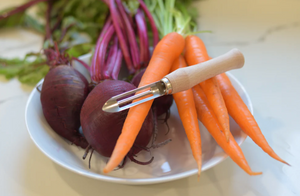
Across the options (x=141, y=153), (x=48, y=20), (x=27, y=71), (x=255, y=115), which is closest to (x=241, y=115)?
(x=255, y=115)

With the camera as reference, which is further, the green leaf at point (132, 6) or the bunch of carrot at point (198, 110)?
the green leaf at point (132, 6)

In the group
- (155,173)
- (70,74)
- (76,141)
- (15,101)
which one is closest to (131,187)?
(155,173)

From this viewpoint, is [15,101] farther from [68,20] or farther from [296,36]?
[296,36]

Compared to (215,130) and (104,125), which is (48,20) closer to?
(104,125)

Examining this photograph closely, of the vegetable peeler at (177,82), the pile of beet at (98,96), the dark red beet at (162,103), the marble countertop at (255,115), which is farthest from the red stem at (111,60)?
the marble countertop at (255,115)

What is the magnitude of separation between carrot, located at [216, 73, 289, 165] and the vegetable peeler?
0.26 ft

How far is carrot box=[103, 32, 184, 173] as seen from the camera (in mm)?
538

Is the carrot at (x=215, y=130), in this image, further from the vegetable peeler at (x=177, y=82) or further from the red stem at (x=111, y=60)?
the red stem at (x=111, y=60)

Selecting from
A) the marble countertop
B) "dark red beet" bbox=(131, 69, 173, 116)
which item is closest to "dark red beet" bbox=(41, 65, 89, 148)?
the marble countertop

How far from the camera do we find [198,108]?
2.33ft

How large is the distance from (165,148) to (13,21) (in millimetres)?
1284

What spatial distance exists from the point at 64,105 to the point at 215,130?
0.47m

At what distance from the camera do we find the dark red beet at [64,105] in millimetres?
697

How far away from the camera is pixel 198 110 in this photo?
0.71 metres
